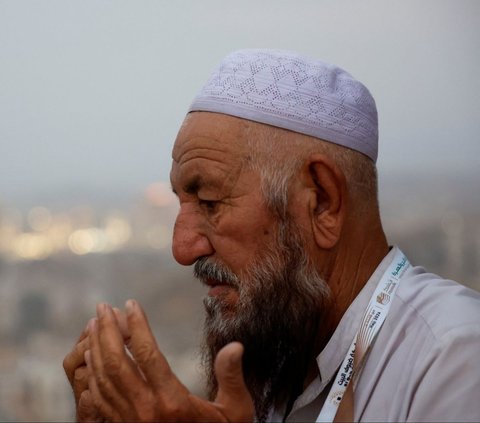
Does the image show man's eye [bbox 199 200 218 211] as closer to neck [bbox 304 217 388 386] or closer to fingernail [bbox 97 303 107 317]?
neck [bbox 304 217 388 386]

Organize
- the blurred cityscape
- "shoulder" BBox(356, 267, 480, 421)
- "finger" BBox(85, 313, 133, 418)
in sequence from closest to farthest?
"finger" BBox(85, 313, 133, 418) → "shoulder" BBox(356, 267, 480, 421) → the blurred cityscape

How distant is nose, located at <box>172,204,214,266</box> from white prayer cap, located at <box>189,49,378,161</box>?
335 mm

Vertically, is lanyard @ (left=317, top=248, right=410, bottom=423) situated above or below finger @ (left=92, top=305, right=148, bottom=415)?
below

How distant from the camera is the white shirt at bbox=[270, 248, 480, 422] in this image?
199cm

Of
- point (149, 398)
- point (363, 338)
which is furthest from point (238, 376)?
point (363, 338)

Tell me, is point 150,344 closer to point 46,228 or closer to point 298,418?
point 298,418

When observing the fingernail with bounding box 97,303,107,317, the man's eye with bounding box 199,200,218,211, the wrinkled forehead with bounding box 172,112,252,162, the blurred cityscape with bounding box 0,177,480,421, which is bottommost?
the blurred cityscape with bounding box 0,177,480,421

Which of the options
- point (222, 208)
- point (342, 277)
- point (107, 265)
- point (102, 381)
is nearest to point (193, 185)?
point (222, 208)

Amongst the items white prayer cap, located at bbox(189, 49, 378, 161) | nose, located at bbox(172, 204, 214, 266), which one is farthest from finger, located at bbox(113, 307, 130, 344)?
white prayer cap, located at bbox(189, 49, 378, 161)

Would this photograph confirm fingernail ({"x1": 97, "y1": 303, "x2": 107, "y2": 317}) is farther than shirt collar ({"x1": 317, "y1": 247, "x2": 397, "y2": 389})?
No

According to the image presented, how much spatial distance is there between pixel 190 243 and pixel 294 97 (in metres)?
0.51

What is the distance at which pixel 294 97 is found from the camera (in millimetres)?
2404

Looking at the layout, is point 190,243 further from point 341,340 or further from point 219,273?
point 341,340

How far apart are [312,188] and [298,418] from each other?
2.16ft
